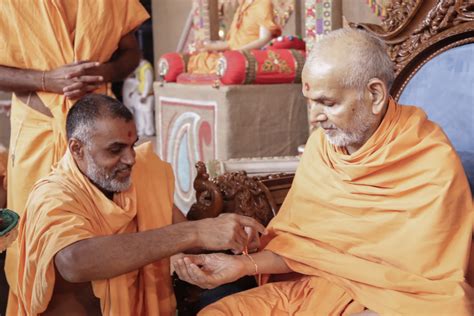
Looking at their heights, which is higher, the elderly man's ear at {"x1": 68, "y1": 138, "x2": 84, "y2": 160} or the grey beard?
the elderly man's ear at {"x1": 68, "y1": 138, "x2": 84, "y2": 160}

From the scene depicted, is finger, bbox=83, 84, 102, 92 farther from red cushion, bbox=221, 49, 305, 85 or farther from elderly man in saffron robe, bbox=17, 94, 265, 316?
red cushion, bbox=221, 49, 305, 85

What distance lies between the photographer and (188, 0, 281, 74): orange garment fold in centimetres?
609

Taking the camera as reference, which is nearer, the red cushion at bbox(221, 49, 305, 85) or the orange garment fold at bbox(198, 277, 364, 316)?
the orange garment fold at bbox(198, 277, 364, 316)

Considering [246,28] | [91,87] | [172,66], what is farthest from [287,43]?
[91,87]

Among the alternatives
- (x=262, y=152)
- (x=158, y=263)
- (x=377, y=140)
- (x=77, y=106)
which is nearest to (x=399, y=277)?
(x=377, y=140)

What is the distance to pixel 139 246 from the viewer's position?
6.69ft

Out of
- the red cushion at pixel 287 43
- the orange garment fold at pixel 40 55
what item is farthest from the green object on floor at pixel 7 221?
the red cushion at pixel 287 43

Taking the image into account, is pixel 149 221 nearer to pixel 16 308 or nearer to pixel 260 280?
pixel 260 280

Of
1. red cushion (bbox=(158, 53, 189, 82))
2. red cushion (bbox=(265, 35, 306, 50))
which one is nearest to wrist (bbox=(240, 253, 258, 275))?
red cushion (bbox=(265, 35, 306, 50))

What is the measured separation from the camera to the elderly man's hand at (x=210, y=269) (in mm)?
2094

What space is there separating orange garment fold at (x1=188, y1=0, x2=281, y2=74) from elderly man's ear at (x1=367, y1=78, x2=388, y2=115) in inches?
162

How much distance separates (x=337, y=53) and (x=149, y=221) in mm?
874

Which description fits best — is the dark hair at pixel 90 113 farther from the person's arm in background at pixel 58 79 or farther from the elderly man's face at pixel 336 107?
the elderly man's face at pixel 336 107

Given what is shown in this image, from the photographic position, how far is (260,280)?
7.52 ft
